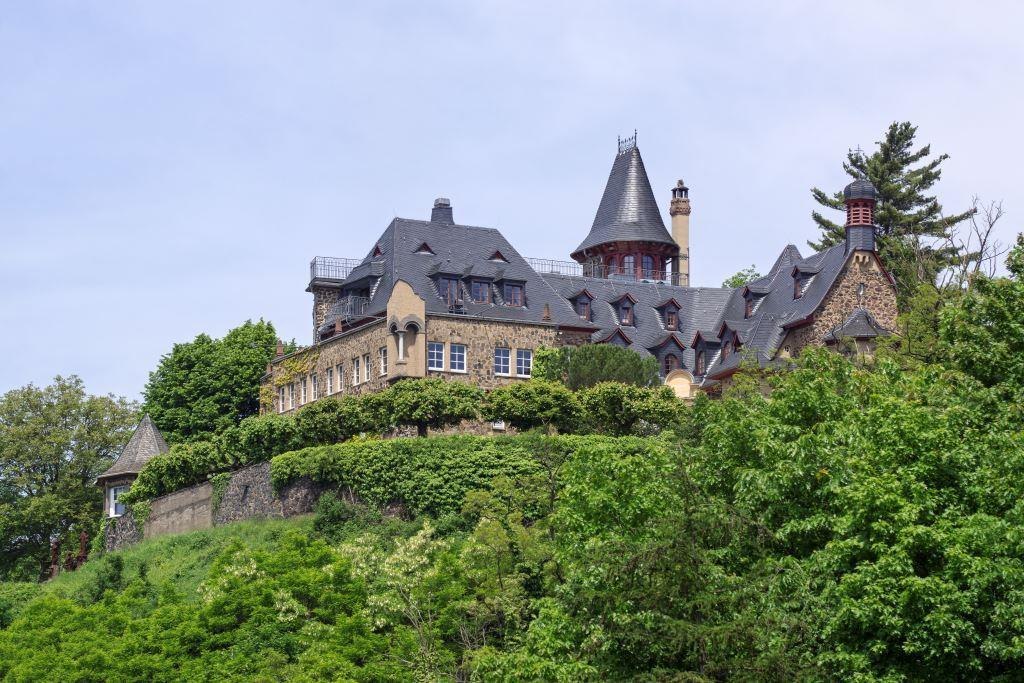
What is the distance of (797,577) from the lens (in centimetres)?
3578

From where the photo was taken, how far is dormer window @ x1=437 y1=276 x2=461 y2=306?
70.1 m

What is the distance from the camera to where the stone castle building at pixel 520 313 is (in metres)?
68.5

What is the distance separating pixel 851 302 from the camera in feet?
226

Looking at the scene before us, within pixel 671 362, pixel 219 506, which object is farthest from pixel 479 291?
pixel 219 506

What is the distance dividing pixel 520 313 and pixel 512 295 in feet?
3.39

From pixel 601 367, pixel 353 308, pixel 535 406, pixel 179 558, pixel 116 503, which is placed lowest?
pixel 179 558

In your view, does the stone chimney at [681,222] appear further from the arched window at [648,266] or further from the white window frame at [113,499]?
the white window frame at [113,499]

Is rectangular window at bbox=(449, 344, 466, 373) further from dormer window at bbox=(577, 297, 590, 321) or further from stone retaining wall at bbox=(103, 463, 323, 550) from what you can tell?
stone retaining wall at bbox=(103, 463, 323, 550)

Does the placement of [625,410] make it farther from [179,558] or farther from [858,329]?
[179,558]

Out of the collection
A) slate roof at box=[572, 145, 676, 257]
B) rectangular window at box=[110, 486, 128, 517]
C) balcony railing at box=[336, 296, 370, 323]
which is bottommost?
rectangular window at box=[110, 486, 128, 517]

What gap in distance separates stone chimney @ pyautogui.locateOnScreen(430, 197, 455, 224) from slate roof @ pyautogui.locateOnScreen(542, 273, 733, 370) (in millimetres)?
4985

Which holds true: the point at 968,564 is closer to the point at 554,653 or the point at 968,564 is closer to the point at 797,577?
the point at 797,577

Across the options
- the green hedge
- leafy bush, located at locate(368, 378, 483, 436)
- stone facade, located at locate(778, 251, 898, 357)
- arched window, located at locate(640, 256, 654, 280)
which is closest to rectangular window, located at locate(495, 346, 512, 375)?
leafy bush, located at locate(368, 378, 483, 436)

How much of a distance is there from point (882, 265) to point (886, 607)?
37.8 metres
